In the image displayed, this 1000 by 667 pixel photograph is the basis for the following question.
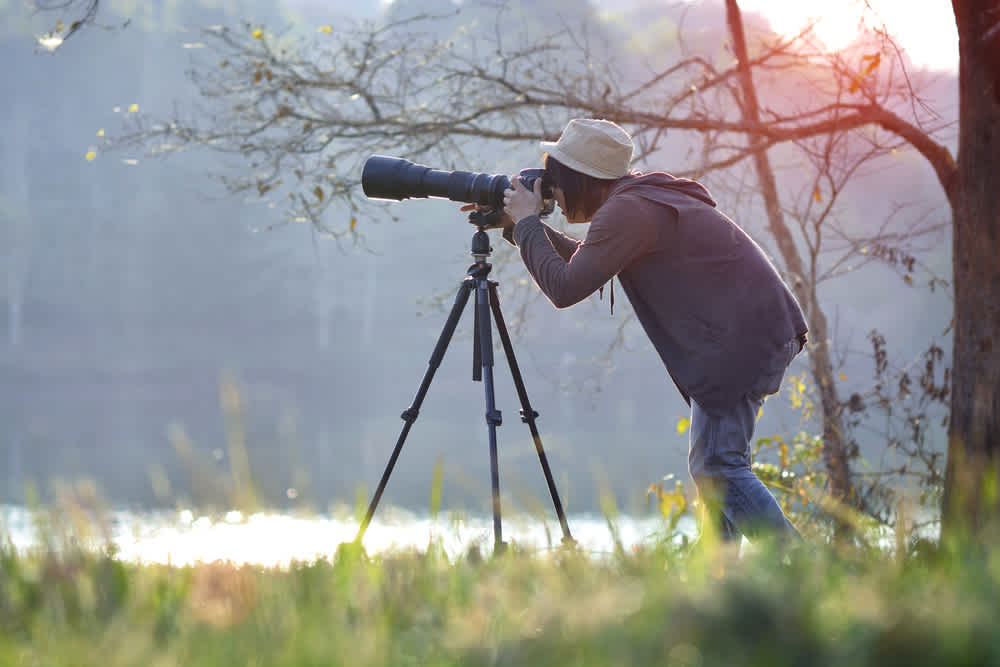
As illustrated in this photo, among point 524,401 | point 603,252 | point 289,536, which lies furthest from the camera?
point 524,401

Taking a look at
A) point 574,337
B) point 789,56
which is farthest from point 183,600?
point 574,337

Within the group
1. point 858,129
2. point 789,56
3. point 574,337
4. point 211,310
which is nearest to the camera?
point 858,129

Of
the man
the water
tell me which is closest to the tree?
the man

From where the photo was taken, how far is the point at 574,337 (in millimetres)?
43969

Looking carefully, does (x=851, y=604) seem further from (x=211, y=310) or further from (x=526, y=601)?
(x=211, y=310)

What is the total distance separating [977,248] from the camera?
3006mm

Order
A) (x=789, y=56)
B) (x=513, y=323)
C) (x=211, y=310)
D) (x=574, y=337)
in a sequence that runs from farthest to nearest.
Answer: (x=211, y=310) < (x=574, y=337) < (x=513, y=323) < (x=789, y=56)

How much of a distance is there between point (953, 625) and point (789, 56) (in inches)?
179

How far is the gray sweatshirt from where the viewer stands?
2.04 meters

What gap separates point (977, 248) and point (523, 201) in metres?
1.73

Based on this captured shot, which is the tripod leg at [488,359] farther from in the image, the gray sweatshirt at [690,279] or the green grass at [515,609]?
the green grass at [515,609]

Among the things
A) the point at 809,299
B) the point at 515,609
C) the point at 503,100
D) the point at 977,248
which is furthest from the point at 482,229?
the point at 809,299

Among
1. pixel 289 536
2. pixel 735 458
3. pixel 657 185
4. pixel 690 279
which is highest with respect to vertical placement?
pixel 657 185

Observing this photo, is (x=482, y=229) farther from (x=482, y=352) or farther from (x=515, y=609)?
(x=515, y=609)
